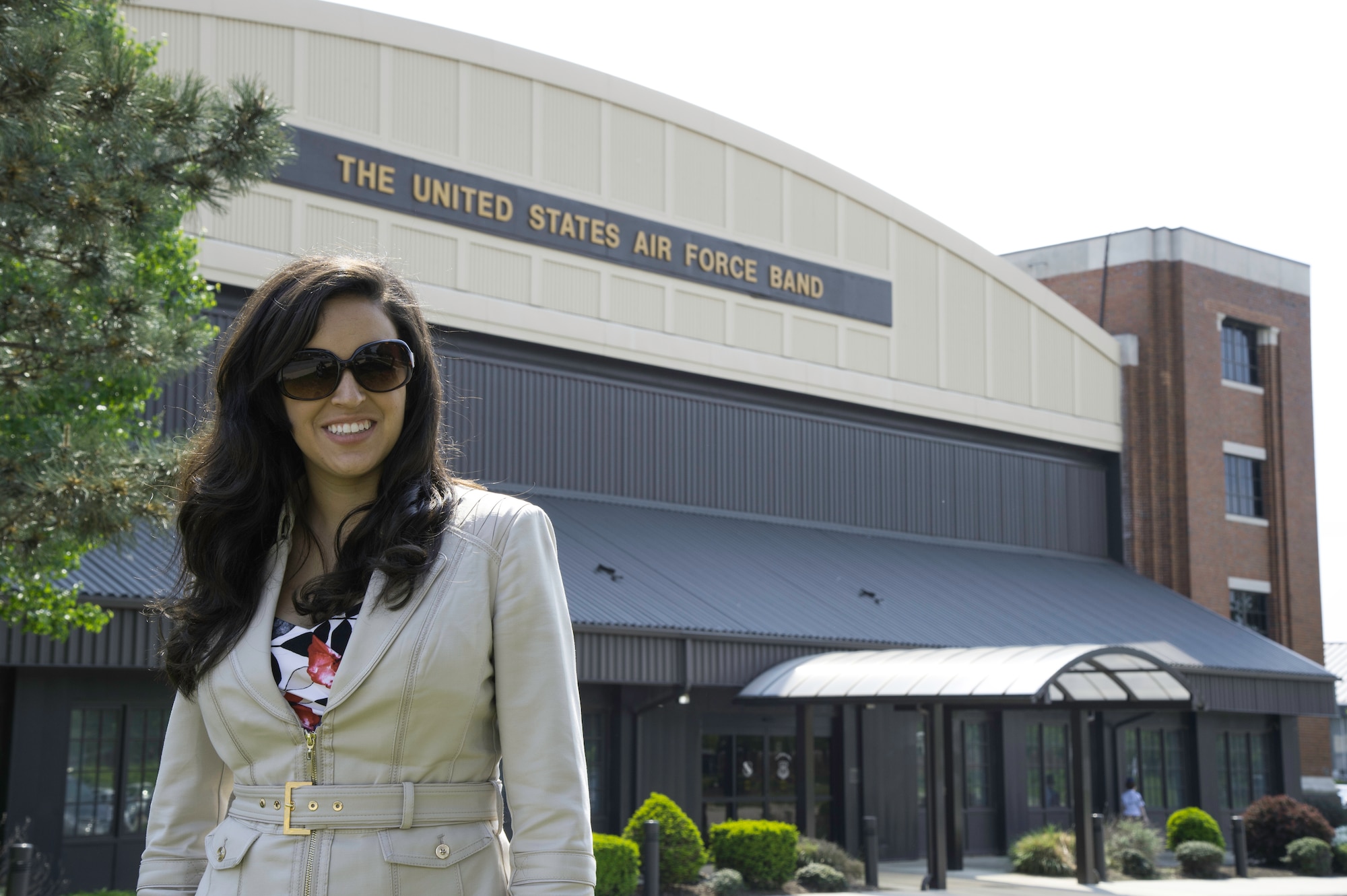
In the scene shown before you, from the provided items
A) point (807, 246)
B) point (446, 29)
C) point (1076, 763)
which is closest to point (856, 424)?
point (807, 246)

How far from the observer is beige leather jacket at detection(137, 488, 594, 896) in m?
2.28

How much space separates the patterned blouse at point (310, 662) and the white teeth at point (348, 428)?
1.03 feet

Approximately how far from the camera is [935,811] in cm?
1912

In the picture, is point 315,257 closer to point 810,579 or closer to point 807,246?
point 810,579

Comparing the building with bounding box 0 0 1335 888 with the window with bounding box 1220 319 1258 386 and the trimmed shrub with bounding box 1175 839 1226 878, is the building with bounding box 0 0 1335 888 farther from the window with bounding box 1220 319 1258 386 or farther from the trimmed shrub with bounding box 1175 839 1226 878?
the window with bounding box 1220 319 1258 386

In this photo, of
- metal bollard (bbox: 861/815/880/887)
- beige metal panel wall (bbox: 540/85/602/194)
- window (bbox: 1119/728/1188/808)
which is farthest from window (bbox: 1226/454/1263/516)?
beige metal panel wall (bbox: 540/85/602/194)

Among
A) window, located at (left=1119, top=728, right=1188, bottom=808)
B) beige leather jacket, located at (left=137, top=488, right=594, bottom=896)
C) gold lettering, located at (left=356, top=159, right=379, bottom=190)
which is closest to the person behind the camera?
beige leather jacket, located at (left=137, top=488, right=594, bottom=896)

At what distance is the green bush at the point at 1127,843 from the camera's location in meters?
22.3

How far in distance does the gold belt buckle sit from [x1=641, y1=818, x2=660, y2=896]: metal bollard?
44.7 ft

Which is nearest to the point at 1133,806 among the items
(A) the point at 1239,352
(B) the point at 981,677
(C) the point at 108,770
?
(B) the point at 981,677

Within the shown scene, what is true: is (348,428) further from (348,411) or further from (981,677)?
(981,677)

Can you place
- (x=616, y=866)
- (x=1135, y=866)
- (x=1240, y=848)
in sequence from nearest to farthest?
(x=616, y=866) → (x=1135, y=866) → (x=1240, y=848)

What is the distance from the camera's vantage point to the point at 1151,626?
88.2 ft

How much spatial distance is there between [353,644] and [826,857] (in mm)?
17852
